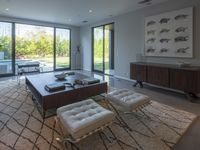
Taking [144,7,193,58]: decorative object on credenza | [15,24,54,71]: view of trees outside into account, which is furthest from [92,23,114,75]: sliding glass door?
[144,7,193,58]: decorative object on credenza

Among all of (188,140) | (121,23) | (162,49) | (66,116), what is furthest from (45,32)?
(188,140)

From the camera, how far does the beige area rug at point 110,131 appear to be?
1997 millimetres

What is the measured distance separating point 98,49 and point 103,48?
422mm

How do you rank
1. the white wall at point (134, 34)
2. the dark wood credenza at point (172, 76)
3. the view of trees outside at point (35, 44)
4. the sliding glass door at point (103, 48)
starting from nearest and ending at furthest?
the dark wood credenza at point (172, 76) < the white wall at point (134, 34) < the view of trees outside at point (35, 44) < the sliding glass door at point (103, 48)

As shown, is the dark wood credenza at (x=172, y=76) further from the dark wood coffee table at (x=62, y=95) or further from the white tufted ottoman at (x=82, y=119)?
the white tufted ottoman at (x=82, y=119)

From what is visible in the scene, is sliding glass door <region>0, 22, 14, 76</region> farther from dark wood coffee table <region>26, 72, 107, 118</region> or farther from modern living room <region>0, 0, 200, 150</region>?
dark wood coffee table <region>26, 72, 107, 118</region>

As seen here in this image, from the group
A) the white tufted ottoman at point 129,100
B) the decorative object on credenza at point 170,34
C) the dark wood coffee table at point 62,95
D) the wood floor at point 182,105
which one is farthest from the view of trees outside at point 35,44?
the white tufted ottoman at point 129,100

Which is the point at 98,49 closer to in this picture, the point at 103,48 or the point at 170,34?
the point at 103,48

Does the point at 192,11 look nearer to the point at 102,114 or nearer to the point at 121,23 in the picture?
the point at 121,23

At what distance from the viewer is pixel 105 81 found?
4172mm

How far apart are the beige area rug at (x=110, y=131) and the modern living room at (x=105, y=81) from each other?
0.5 inches

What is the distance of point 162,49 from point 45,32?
5854 mm

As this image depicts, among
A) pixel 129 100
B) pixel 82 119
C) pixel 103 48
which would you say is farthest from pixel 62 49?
pixel 82 119

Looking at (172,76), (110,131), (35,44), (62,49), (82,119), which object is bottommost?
(110,131)
